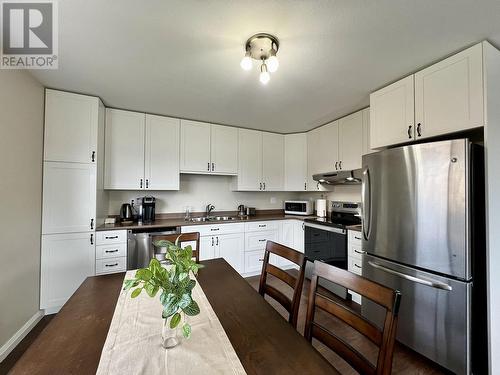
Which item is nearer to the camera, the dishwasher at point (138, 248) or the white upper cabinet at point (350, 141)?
the dishwasher at point (138, 248)

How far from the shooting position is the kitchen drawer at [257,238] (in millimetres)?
3305

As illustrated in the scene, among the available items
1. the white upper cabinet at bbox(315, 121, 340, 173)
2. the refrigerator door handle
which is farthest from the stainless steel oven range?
the white upper cabinet at bbox(315, 121, 340, 173)

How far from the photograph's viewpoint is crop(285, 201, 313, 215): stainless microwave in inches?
146

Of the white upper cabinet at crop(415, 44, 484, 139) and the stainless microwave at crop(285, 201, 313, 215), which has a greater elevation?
the white upper cabinet at crop(415, 44, 484, 139)

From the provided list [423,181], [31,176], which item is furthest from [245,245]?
[31,176]

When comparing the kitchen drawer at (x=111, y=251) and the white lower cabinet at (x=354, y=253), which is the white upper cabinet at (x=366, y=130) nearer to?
the white lower cabinet at (x=354, y=253)

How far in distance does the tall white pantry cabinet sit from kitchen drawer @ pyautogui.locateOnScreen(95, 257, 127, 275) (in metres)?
0.05

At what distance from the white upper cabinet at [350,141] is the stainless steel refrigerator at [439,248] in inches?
34.5

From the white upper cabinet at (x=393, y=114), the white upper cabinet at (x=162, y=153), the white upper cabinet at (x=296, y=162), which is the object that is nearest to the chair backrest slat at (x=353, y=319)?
the white upper cabinet at (x=393, y=114)

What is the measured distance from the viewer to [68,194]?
2318 mm

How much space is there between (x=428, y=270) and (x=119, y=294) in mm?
2082

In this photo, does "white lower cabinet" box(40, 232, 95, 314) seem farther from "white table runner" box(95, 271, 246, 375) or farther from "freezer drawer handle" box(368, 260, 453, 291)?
"freezer drawer handle" box(368, 260, 453, 291)

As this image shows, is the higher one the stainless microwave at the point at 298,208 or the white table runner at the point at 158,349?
the stainless microwave at the point at 298,208

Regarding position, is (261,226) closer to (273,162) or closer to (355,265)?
(273,162)
